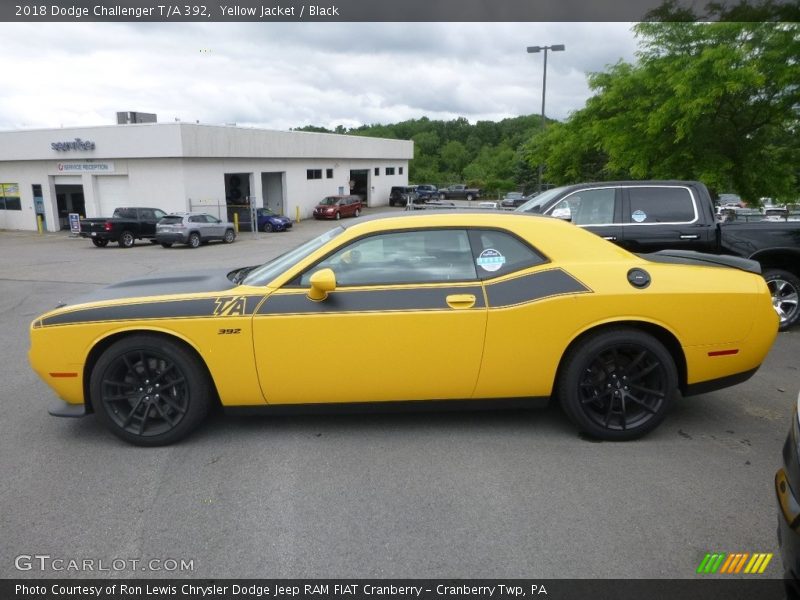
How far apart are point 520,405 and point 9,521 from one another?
319cm

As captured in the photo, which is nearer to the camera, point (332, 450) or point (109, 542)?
point (109, 542)

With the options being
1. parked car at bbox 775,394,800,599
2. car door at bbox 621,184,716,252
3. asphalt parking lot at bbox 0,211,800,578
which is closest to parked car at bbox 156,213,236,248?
asphalt parking lot at bbox 0,211,800,578

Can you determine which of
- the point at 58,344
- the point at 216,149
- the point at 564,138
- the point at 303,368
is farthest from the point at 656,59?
the point at 216,149

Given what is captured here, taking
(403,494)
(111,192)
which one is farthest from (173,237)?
(403,494)

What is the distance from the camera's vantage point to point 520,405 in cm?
400

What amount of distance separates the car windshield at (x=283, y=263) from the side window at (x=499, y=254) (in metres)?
1.01

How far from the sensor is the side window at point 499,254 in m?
3.90

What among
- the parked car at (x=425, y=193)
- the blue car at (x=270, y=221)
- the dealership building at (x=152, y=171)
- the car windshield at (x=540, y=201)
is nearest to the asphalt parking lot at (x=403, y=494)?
the car windshield at (x=540, y=201)

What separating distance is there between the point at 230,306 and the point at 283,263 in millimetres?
593

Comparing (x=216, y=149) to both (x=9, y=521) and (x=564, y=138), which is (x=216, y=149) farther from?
(x=9, y=521)

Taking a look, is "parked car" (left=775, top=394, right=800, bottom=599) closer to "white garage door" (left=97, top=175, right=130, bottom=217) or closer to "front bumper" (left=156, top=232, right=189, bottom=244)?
"front bumper" (left=156, top=232, right=189, bottom=244)

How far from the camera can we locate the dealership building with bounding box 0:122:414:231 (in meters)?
28.4

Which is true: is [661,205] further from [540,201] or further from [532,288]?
[532,288]

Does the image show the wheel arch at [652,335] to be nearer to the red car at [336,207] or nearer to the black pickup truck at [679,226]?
the black pickup truck at [679,226]
